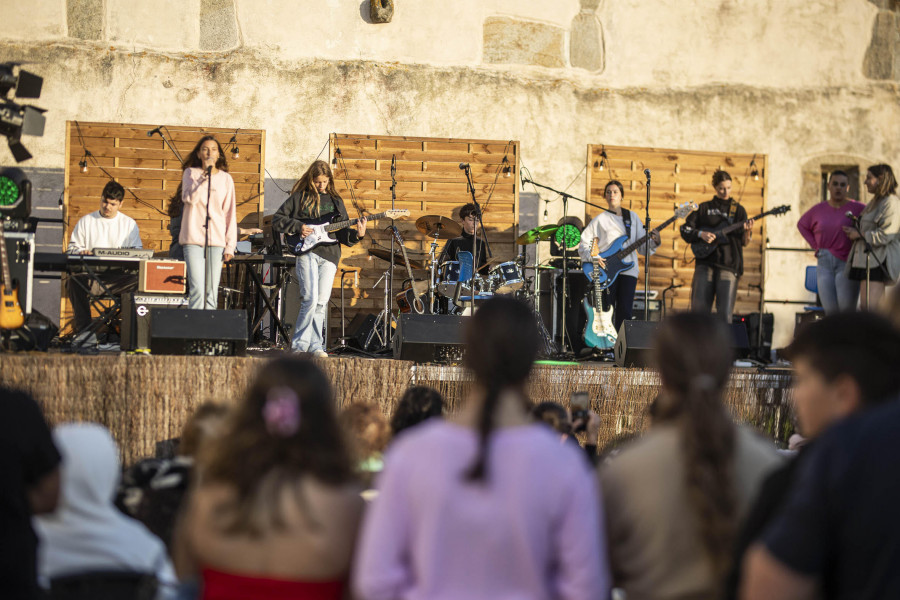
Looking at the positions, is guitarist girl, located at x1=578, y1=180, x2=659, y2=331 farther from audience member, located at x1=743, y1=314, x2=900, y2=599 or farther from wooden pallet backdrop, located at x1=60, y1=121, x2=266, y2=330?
audience member, located at x1=743, y1=314, x2=900, y2=599

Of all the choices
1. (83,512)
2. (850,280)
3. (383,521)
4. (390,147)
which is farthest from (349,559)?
(390,147)

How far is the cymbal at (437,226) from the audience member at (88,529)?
790 centimetres

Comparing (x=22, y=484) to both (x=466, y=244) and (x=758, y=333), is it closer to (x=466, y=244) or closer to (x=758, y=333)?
(x=466, y=244)

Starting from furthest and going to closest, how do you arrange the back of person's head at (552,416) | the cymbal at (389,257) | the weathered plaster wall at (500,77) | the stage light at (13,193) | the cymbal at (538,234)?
the weathered plaster wall at (500,77) < the cymbal at (389,257) < the cymbal at (538,234) < the stage light at (13,193) < the back of person's head at (552,416)

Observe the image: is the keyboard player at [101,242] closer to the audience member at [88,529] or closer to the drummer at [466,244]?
the drummer at [466,244]

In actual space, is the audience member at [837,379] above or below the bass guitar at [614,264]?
below

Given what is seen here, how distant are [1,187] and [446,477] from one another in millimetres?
6040

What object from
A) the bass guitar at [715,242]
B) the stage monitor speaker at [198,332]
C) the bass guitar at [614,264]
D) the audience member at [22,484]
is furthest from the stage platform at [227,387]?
the audience member at [22,484]

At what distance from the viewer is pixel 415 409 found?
4.04 m

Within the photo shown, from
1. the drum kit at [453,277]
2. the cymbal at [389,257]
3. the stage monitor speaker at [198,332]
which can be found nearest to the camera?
the stage monitor speaker at [198,332]

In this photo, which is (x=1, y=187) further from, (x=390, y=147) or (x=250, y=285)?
(x=390, y=147)

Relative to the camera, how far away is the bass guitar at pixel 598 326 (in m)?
9.88

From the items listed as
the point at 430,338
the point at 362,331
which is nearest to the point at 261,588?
the point at 430,338

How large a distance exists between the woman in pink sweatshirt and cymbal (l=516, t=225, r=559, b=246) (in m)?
3.70
